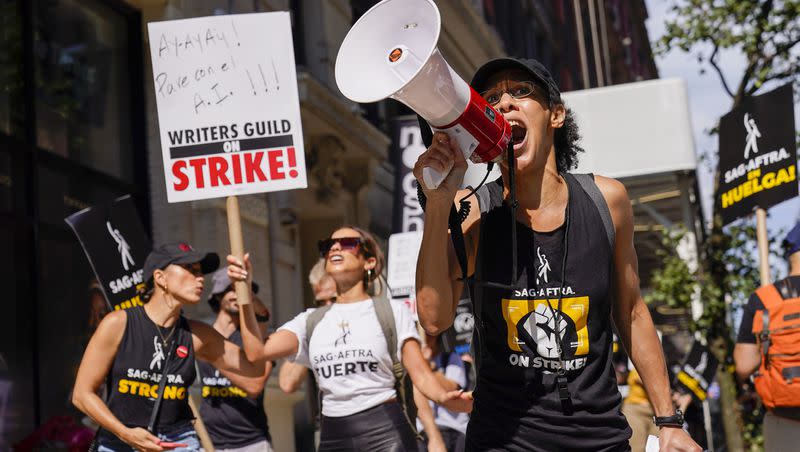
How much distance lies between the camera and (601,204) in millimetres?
3480

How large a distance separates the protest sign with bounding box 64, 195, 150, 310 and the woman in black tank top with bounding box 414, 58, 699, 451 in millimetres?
4002

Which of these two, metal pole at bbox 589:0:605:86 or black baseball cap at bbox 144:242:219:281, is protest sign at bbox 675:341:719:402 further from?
metal pole at bbox 589:0:605:86

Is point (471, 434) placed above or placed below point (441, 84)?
below

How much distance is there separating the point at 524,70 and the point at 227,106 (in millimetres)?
2727

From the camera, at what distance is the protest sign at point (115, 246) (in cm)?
698

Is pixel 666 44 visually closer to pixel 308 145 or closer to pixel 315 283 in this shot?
pixel 308 145

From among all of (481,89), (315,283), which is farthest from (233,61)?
(481,89)

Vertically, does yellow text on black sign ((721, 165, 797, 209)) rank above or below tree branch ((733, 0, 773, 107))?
below

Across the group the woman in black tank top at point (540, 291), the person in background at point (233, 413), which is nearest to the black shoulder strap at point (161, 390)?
the person in background at point (233, 413)

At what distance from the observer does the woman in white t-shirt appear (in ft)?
19.3

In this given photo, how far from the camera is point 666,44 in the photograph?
13.4 metres

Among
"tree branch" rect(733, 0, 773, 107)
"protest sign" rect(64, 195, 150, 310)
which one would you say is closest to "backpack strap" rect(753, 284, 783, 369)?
"protest sign" rect(64, 195, 150, 310)

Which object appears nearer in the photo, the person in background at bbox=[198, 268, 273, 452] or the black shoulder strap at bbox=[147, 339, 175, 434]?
the black shoulder strap at bbox=[147, 339, 175, 434]

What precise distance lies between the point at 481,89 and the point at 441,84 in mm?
653
